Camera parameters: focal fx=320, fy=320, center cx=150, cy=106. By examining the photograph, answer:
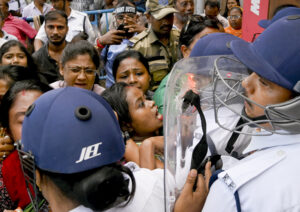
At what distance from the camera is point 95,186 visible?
992mm

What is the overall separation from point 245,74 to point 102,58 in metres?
2.67

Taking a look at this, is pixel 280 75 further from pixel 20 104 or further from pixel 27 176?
pixel 20 104

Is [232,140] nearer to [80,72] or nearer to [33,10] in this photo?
[80,72]

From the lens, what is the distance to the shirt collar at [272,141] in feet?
3.81

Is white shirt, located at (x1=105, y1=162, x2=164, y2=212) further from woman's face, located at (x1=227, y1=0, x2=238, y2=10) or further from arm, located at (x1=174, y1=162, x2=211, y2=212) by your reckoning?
woman's face, located at (x1=227, y1=0, x2=238, y2=10)

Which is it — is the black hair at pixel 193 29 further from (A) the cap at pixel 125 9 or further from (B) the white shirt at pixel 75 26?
(B) the white shirt at pixel 75 26

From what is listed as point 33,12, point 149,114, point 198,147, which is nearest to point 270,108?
point 198,147

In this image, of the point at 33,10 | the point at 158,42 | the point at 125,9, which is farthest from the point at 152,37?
the point at 33,10

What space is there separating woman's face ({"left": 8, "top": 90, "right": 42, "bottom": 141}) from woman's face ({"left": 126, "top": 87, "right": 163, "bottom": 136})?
0.66 metres

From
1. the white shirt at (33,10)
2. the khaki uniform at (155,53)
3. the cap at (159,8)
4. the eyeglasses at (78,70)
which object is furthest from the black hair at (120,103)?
the white shirt at (33,10)

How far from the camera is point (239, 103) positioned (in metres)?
Answer: 1.47

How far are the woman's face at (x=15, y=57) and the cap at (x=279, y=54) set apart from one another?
2.63 meters

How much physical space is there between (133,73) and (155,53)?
2.82ft

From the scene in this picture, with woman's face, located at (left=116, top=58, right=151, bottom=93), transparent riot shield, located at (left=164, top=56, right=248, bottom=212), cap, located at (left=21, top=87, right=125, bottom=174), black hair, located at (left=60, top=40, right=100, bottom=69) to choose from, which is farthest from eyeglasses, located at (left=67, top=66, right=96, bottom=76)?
cap, located at (left=21, top=87, right=125, bottom=174)
